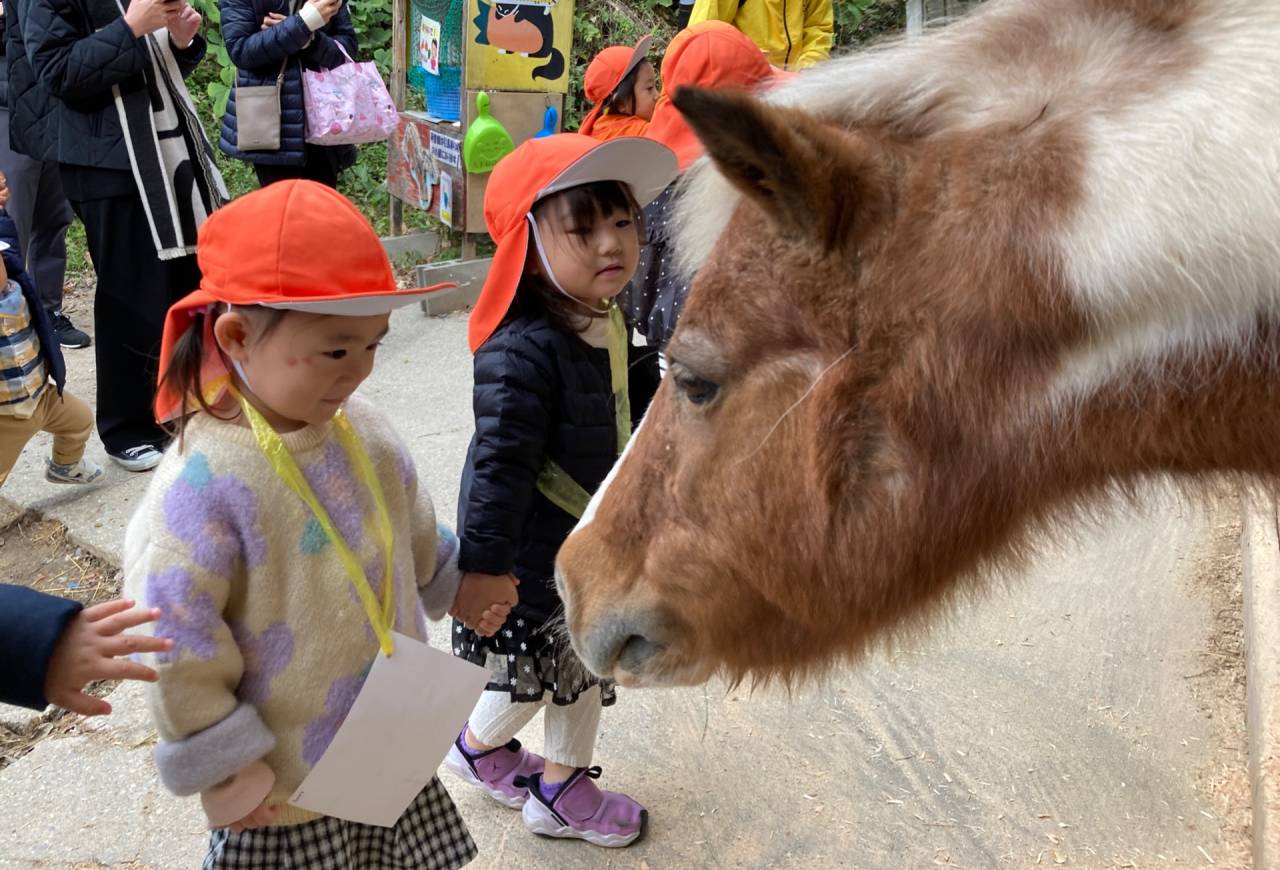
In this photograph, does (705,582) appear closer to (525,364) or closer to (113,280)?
(525,364)

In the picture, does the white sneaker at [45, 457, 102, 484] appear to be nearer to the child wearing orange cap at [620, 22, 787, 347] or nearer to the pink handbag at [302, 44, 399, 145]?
the pink handbag at [302, 44, 399, 145]

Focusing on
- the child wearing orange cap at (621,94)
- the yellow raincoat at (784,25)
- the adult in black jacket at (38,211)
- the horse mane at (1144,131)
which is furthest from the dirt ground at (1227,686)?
the adult in black jacket at (38,211)

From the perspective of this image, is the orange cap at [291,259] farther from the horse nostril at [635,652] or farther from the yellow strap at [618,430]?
the yellow strap at [618,430]

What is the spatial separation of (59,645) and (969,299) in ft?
4.40

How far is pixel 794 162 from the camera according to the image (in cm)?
Result: 129

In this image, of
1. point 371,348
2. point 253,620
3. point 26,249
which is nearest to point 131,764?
point 253,620

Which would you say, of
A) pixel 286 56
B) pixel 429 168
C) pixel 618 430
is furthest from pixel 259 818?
pixel 429 168

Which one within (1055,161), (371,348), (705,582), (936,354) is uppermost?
(1055,161)

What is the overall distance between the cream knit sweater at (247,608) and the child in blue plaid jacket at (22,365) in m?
2.48

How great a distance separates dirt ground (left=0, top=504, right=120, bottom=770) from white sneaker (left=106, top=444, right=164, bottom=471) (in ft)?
1.43

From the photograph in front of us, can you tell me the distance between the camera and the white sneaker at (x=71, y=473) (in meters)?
4.41

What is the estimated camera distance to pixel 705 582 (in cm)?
168

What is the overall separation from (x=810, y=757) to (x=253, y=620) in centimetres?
189

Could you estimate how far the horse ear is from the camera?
1241 millimetres
